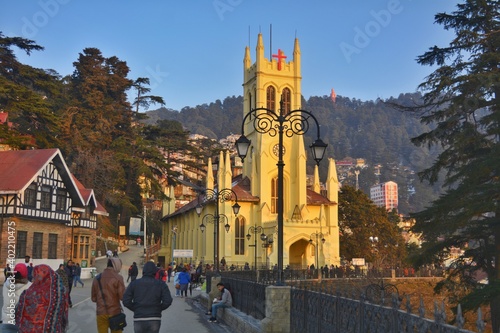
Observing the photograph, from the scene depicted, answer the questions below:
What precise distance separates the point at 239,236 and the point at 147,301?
153ft

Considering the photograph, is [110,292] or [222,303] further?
[222,303]

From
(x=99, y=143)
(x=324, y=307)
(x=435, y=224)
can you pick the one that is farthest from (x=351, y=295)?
(x=99, y=143)

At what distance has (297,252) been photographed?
5641 centimetres

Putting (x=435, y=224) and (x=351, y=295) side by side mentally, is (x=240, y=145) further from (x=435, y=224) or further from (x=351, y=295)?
(x=435, y=224)

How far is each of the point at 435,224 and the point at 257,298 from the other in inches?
324

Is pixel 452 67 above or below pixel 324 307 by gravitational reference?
above

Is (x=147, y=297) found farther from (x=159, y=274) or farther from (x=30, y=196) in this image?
(x=30, y=196)

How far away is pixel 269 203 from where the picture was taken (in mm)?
55500

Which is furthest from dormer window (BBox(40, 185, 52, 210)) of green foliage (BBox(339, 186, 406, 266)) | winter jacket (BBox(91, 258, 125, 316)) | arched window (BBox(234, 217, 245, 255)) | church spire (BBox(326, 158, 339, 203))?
green foliage (BBox(339, 186, 406, 266))

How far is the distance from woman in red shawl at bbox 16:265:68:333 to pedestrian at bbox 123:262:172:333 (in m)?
1.96

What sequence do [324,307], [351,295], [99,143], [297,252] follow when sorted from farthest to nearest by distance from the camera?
1. [99,143]
2. [297,252]
3. [324,307]
4. [351,295]

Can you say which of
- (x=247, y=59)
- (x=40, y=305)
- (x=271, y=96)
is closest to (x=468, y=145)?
(x=40, y=305)

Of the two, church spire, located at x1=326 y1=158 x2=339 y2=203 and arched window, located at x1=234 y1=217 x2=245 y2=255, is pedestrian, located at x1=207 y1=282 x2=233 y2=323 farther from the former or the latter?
church spire, located at x1=326 y1=158 x2=339 y2=203

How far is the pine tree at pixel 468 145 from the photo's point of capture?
58.5ft
